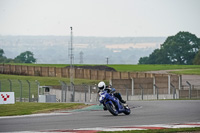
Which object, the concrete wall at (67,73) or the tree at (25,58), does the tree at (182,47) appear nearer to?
the tree at (25,58)

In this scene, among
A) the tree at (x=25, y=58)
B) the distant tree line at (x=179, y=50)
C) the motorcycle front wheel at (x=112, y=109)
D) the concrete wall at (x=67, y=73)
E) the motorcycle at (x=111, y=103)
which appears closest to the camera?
the motorcycle at (x=111, y=103)

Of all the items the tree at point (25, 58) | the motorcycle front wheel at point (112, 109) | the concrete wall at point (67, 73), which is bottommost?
the motorcycle front wheel at point (112, 109)

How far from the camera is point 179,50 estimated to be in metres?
153

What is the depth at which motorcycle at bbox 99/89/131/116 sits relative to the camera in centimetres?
2317

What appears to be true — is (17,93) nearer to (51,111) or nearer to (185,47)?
(51,111)

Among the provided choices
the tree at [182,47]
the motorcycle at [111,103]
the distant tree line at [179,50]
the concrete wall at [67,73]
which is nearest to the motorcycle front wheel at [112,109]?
the motorcycle at [111,103]

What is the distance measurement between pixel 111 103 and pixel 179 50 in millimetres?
130964

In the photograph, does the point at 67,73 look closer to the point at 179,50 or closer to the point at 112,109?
the point at 112,109

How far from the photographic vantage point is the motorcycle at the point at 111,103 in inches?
912

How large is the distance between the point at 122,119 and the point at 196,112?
427 centimetres

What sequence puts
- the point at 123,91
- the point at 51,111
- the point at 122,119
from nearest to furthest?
1. the point at 122,119
2. the point at 51,111
3. the point at 123,91

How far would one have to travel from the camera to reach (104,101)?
23266mm

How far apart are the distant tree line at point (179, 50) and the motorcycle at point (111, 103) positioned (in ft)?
412

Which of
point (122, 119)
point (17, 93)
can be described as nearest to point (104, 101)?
point (122, 119)
